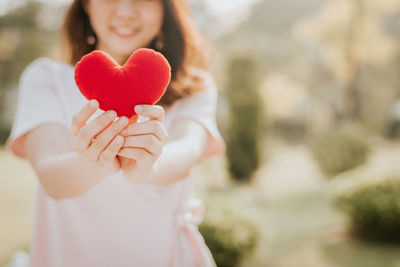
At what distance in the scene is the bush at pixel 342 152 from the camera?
10391mm

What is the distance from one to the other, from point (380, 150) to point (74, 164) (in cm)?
1643

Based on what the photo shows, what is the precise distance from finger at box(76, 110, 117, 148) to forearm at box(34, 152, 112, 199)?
6.5 inches

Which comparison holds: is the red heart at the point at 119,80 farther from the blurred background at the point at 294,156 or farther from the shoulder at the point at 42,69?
the blurred background at the point at 294,156

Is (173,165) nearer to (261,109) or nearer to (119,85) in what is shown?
(119,85)

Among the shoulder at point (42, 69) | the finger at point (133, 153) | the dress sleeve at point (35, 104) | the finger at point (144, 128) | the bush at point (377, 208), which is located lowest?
the bush at point (377, 208)

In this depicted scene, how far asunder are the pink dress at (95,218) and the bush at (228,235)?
2.88 m

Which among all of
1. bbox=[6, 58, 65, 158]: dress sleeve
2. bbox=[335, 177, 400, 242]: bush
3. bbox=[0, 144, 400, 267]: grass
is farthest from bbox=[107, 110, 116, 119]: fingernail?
bbox=[335, 177, 400, 242]: bush

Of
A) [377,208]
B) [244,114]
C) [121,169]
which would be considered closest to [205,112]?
[121,169]

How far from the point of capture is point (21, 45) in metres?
21.7

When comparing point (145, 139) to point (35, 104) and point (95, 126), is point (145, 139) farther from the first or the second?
point (35, 104)

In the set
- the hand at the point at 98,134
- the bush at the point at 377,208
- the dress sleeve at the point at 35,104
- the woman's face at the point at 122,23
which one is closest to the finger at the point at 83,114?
the hand at the point at 98,134

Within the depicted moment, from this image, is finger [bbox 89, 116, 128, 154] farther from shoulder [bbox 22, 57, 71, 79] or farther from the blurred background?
the blurred background

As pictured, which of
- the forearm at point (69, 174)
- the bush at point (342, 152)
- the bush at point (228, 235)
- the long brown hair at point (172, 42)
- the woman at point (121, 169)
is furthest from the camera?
the bush at point (342, 152)

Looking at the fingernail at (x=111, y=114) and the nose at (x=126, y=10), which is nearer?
the fingernail at (x=111, y=114)
